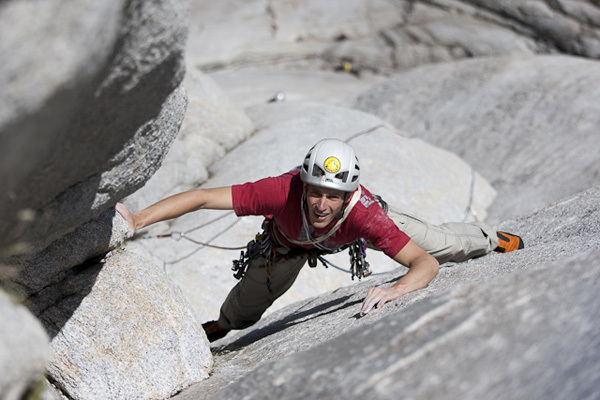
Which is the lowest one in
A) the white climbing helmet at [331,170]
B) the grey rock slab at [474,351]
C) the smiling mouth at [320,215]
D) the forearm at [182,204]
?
the grey rock slab at [474,351]

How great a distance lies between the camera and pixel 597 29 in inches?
1054

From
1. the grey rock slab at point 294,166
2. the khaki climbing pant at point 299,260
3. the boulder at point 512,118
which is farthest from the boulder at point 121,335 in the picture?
the boulder at point 512,118

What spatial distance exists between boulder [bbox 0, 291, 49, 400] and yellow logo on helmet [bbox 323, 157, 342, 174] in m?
3.38

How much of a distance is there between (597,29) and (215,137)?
1867cm

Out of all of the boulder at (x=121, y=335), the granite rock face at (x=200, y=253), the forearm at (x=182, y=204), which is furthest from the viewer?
the forearm at (x=182, y=204)

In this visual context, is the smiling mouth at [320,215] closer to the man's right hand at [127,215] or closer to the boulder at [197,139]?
the man's right hand at [127,215]

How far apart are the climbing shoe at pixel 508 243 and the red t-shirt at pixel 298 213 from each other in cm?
246

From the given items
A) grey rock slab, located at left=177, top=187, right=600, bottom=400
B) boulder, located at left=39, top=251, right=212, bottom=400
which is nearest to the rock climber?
boulder, located at left=39, top=251, right=212, bottom=400

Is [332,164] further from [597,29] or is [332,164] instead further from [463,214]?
[597,29]

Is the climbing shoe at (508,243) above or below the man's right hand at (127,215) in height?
below

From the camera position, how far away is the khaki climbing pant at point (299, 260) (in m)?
7.93

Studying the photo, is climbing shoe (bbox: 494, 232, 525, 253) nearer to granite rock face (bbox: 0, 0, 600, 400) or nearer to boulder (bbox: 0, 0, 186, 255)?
granite rock face (bbox: 0, 0, 600, 400)

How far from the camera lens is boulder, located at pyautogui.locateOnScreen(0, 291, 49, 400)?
11.4 feet

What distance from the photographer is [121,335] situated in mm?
6121
